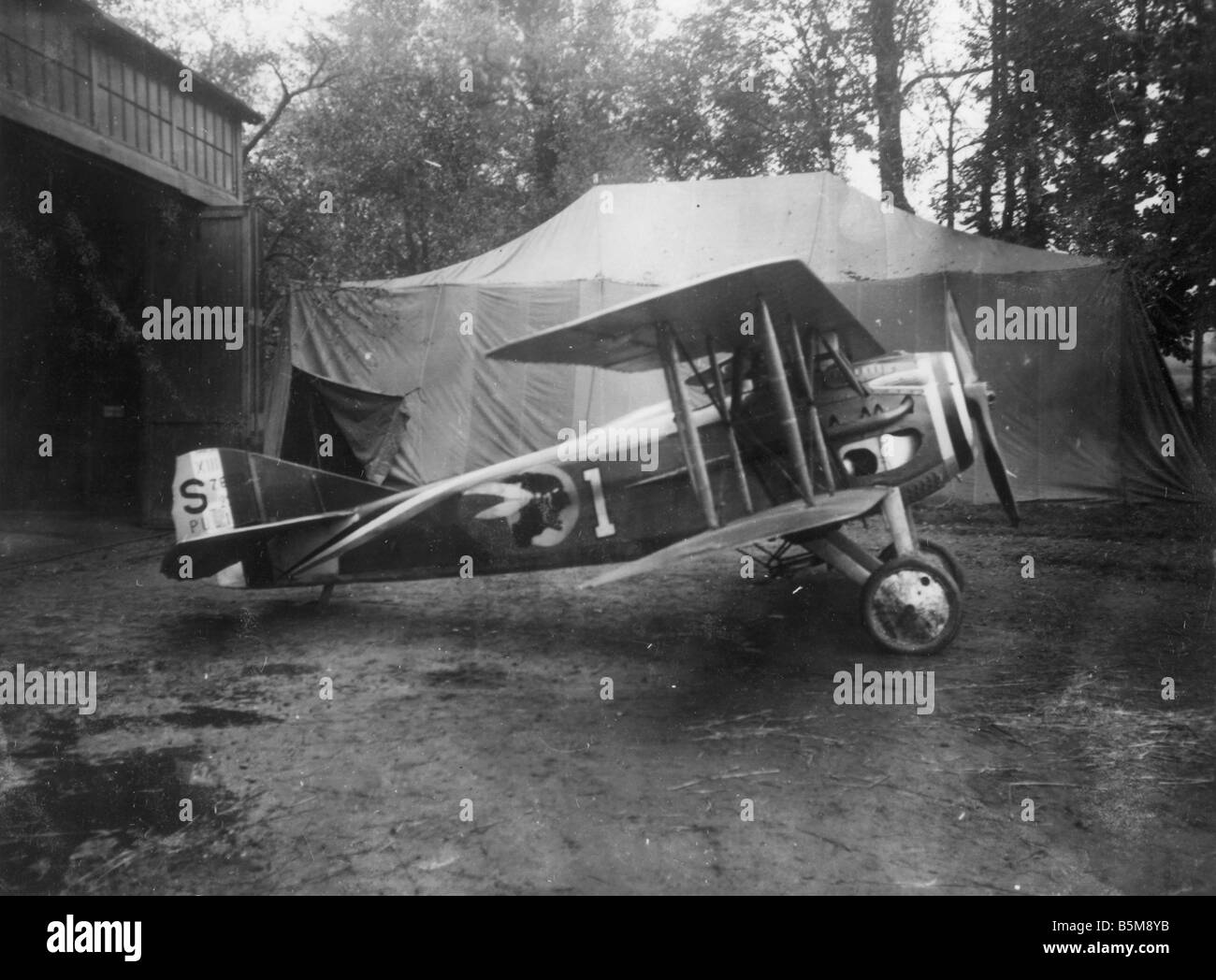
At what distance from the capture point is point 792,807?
2766 mm

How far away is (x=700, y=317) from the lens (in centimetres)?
448

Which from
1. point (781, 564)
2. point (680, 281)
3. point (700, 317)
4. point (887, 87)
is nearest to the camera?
point (700, 317)

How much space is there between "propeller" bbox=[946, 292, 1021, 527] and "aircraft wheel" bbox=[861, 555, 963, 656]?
113 cm

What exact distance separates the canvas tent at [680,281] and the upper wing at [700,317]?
478 cm

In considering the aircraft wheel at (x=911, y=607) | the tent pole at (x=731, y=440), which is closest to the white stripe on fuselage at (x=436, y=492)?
the tent pole at (x=731, y=440)

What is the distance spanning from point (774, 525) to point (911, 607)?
0.84 meters

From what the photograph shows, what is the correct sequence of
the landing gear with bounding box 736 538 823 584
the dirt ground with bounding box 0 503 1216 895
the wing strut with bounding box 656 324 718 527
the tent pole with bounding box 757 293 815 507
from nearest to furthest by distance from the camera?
the dirt ground with bounding box 0 503 1216 895 < the tent pole with bounding box 757 293 815 507 < the wing strut with bounding box 656 324 718 527 < the landing gear with bounding box 736 538 823 584

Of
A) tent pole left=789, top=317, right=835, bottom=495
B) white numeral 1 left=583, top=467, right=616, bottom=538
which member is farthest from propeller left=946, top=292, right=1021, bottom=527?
white numeral 1 left=583, top=467, right=616, bottom=538

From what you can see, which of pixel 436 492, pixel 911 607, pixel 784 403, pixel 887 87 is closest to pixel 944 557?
pixel 911 607

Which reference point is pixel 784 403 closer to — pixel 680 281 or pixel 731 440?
pixel 731 440

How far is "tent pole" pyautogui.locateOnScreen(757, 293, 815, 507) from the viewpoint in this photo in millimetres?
4258

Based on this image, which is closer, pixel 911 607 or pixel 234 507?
pixel 911 607

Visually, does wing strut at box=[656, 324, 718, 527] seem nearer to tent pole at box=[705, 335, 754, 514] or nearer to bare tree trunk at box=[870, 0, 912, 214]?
tent pole at box=[705, 335, 754, 514]
